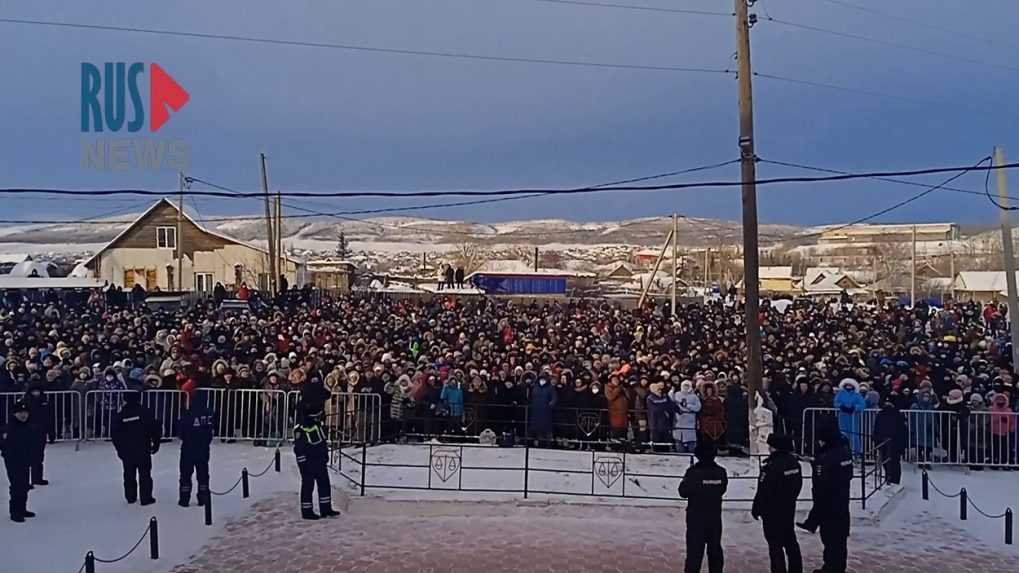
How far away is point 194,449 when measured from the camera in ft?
34.9

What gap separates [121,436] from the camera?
34.5ft

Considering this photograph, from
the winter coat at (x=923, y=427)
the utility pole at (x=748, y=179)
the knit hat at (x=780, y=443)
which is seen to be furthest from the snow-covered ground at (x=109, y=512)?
the winter coat at (x=923, y=427)

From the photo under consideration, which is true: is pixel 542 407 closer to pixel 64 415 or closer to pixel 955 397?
pixel 955 397

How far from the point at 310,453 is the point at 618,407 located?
554 centimetres

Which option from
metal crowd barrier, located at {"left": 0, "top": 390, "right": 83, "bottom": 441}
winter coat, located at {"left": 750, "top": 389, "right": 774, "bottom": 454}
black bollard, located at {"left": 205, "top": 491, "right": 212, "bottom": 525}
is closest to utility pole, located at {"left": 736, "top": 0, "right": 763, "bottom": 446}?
winter coat, located at {"left": 750, "top": 389, "right": 774, "bottom": 454}

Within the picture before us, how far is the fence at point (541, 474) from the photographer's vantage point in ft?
37.6

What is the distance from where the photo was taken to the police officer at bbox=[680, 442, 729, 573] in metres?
8.01

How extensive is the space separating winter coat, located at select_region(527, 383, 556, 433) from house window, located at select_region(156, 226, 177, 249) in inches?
1664

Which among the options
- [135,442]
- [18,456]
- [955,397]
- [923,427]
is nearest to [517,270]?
[955,397]

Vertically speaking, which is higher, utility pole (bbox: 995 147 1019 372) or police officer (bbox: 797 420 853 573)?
utility pole (bbox: 995 147 1019 372)

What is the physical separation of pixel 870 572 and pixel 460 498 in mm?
4868

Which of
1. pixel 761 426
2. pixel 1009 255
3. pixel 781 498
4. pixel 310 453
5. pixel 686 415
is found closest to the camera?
pixel 781 498

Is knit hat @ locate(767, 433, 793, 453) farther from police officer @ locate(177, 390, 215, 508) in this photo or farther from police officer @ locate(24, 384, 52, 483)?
police officer @ locate(24, 384, 52, 483)

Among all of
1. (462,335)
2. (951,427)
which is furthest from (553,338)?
(951,427)
